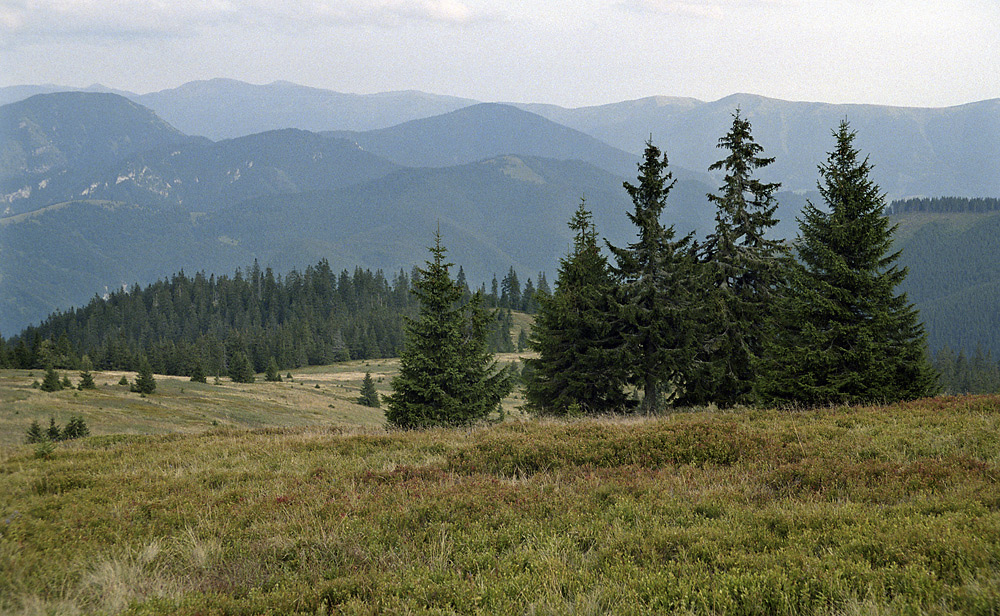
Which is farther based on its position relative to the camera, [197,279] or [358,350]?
[197,279]

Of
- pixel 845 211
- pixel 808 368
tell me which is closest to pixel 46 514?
pixel 808 368

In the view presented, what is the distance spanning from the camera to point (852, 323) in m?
20.7

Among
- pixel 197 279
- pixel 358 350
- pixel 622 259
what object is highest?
pixel 197 279

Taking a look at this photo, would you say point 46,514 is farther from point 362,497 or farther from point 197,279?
point 197,279

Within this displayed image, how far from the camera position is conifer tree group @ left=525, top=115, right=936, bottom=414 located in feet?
70.4

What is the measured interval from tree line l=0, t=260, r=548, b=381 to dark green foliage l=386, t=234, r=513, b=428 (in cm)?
8828

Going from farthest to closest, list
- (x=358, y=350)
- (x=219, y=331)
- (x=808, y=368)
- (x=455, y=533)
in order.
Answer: (x=219, y=331)
(x=358, y=350)
(x=808, y=368)
(x=455, y=533)

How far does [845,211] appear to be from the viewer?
21453 mm

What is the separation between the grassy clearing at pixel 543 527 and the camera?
5.35 metres

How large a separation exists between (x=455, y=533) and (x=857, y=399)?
17.8 metres

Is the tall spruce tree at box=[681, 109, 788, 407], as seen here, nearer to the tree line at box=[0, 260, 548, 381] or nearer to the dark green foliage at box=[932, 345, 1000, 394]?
the tree line at box=[0, 260, 548, 381]

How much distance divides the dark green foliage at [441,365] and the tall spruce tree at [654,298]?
7608 millimetres

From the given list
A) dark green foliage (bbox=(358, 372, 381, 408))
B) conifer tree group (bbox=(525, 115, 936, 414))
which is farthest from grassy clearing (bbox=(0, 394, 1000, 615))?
dark green foliage (bbox=(358, 372, 381, 408))

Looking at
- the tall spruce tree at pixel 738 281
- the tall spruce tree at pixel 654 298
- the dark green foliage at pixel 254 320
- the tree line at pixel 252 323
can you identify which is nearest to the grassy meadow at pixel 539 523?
the tall spruce tree at pixel 738 281
